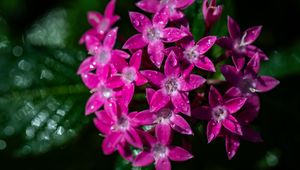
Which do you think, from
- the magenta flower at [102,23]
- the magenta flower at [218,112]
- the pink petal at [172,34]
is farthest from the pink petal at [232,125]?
the magenta flower at [102,23]

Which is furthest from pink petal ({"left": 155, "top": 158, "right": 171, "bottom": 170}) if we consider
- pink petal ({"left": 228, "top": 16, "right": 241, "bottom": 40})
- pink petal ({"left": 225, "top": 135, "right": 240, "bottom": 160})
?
pink petal ({"left": 228, "top": 16, "right": 241, "bottom": 40})

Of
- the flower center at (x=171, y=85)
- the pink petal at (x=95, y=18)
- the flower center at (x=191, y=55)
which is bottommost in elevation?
the flower center at (x=171, y=85)

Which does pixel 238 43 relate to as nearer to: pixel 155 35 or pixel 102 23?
pixel 155 35

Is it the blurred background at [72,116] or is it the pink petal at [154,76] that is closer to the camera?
the pink petal at [154,76]

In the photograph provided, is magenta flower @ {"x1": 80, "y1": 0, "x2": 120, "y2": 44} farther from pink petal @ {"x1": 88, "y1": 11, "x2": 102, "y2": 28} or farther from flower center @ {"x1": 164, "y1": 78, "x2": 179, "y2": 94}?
flower center @ {"x1": 164, "y1": 78, "x2": 179, "y2": 94}

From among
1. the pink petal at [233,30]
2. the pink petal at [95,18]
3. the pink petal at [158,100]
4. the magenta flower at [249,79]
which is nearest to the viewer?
the pink petal at [158,100]

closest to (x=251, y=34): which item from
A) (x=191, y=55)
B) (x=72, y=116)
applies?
(x=191, y=55)

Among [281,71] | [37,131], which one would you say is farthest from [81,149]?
[281,71]

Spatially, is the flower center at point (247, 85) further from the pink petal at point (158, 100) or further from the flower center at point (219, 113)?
the pink petal at point (158, 100)
